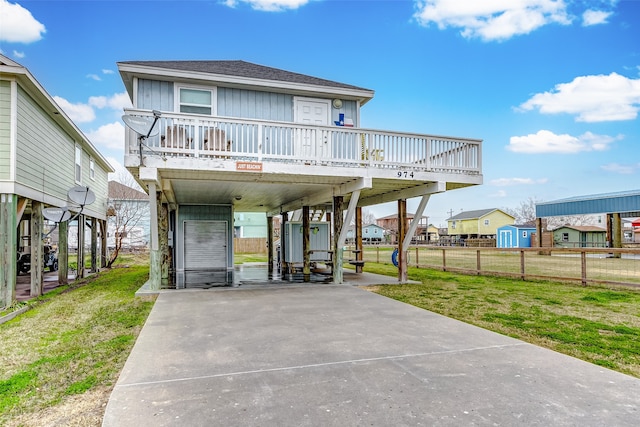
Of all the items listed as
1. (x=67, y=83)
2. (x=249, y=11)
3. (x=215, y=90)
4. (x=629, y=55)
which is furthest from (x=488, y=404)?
(x=629, y=55)

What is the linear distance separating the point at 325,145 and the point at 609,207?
2253cm

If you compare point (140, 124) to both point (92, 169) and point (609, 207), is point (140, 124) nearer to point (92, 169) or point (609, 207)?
point (92, 169)

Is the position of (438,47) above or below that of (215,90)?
above

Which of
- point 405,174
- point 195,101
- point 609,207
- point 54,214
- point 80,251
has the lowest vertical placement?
point 80,251

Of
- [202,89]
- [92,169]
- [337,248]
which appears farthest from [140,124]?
[92,169]

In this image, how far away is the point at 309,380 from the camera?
11.1ft

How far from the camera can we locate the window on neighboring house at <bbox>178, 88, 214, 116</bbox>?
974cm

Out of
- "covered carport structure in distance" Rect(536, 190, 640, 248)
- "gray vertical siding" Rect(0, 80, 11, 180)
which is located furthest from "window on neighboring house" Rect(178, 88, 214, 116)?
"covered carport structure in distance" Rect(536, 190, 640, 248)

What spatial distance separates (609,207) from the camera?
2328cm

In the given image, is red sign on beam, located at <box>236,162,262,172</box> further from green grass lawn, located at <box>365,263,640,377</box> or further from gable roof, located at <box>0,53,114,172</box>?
gable roof, located at <box>0,53,114,172</box>

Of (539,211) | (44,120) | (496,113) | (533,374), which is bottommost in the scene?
(533,374)

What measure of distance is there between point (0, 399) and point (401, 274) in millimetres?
8990

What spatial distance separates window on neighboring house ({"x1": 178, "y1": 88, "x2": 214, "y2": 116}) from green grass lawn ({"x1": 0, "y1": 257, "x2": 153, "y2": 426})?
4.85 m

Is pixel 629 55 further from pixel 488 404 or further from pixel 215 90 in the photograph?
pixel 488 404
